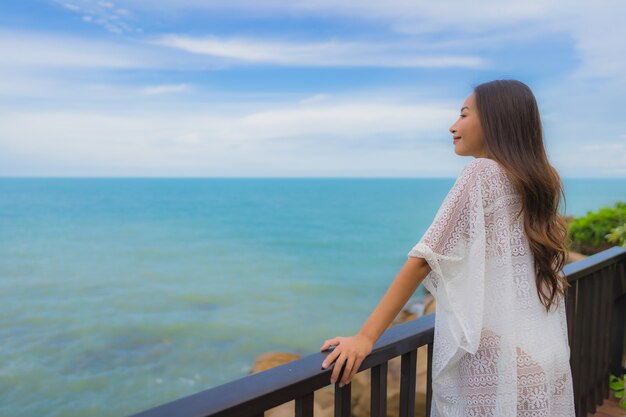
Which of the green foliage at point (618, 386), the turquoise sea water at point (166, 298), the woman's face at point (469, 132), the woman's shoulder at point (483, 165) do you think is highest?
the woman's face at point (469, 132)

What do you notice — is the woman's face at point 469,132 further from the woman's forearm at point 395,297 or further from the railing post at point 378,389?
the railing post at point 378,389

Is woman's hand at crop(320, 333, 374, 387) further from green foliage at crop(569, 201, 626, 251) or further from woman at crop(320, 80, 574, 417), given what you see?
green foliage at crop(569, 201, 626, 251)

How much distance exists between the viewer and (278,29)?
105ft

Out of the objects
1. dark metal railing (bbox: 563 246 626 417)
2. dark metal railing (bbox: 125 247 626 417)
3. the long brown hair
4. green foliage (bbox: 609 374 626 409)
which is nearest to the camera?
dark metal railing (bbox: 125 247 626 417)

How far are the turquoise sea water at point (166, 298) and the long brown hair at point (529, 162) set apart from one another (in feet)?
1.34

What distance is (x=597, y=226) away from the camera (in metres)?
7.44

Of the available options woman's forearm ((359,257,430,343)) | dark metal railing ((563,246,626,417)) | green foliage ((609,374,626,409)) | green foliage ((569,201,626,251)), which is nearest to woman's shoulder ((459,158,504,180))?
woman's forearm ((359,257,430,343))

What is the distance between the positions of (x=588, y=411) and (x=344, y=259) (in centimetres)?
2482

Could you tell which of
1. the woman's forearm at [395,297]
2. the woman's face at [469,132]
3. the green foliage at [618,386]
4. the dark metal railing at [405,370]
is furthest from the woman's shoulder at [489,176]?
the green foliage at [618,386]

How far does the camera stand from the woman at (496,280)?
1129mm

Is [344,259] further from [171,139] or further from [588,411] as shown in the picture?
[171,139]

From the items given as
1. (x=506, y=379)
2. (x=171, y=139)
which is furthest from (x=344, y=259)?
(x=171, y=139)

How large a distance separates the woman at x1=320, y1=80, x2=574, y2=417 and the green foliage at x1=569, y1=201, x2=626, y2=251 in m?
6.84

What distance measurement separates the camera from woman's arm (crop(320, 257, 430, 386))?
110 cm
